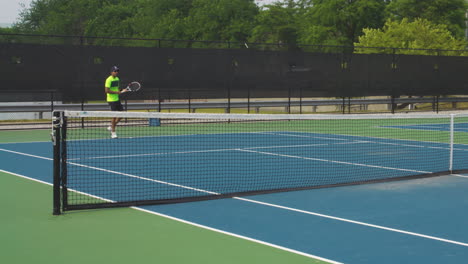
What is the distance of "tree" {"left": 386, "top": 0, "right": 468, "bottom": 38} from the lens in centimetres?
4700

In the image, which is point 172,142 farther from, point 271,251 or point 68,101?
point 271,251

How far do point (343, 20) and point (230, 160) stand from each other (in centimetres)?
4168

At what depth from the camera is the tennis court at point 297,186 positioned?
6156 mm

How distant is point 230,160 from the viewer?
1195 cm

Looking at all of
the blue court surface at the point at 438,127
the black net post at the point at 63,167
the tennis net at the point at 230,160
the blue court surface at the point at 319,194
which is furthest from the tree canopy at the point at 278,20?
the black net post at the point at 63,167

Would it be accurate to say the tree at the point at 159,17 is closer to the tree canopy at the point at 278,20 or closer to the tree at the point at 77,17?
the tree canopy at the point at 278,20

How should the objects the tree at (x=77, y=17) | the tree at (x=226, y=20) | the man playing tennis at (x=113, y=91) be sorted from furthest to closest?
the tree at (x=77, y=17) → the tree at (x=226, y=20) → the man playing tennis at (x=113, y=91)

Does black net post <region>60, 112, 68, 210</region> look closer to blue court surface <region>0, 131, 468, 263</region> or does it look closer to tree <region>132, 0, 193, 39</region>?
blue court surface <region>0, 131, 468, 263</region>

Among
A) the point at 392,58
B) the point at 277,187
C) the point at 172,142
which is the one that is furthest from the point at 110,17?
the point at 277,187

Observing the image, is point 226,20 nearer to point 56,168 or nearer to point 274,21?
point 274,21

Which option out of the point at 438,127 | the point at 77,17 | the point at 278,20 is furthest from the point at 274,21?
the point at 438,127

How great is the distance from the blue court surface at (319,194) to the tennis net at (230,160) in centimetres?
3

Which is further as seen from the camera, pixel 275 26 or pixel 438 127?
pixel 275 26

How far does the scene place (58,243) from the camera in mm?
5906
